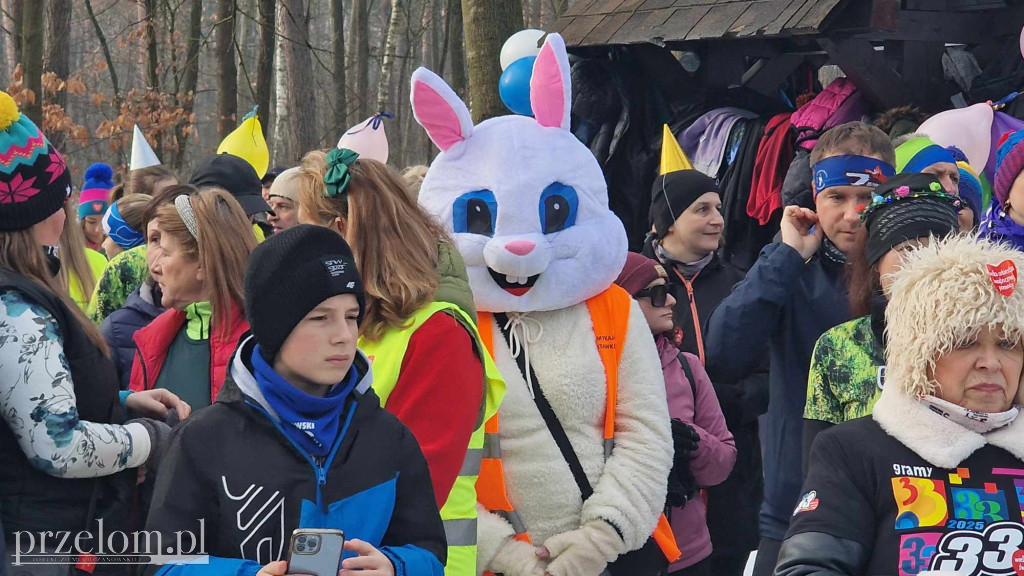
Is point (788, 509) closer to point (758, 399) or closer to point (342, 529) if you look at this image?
point (758, 399)

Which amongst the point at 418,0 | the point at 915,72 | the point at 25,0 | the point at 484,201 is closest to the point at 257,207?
the point at 484,201

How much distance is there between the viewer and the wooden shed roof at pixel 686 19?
21.5ft

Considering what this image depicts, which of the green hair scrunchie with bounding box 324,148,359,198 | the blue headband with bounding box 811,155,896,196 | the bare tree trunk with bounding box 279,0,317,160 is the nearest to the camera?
the green hair scrunchie with bounding box 324,148,359,198

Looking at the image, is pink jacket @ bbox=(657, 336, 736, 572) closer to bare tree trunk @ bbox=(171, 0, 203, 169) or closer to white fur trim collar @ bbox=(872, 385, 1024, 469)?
white fur trim collar @ bbox=(872, 385, 1024, 469)

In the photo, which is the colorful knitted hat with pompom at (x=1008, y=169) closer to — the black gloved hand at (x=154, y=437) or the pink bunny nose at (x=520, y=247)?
the pink bunny nose at (x=520, y=247)

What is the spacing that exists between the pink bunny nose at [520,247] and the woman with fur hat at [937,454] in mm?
1054

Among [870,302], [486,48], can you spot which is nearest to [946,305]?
[870,302]

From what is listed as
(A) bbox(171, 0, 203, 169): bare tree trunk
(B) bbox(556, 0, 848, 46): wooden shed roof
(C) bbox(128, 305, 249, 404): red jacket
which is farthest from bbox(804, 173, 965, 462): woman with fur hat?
(A) bbox(171, 0, 203, 169): bare tree trunk

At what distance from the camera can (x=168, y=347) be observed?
3617 mm

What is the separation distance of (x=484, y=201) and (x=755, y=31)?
150 inches

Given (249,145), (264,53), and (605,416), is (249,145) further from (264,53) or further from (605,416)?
(264,53)

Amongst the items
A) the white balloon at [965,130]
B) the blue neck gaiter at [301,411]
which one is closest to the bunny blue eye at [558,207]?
the blue neck gaiter at [301,411]

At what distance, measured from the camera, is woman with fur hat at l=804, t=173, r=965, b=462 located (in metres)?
3.23

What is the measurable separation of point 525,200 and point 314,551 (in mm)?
1511
